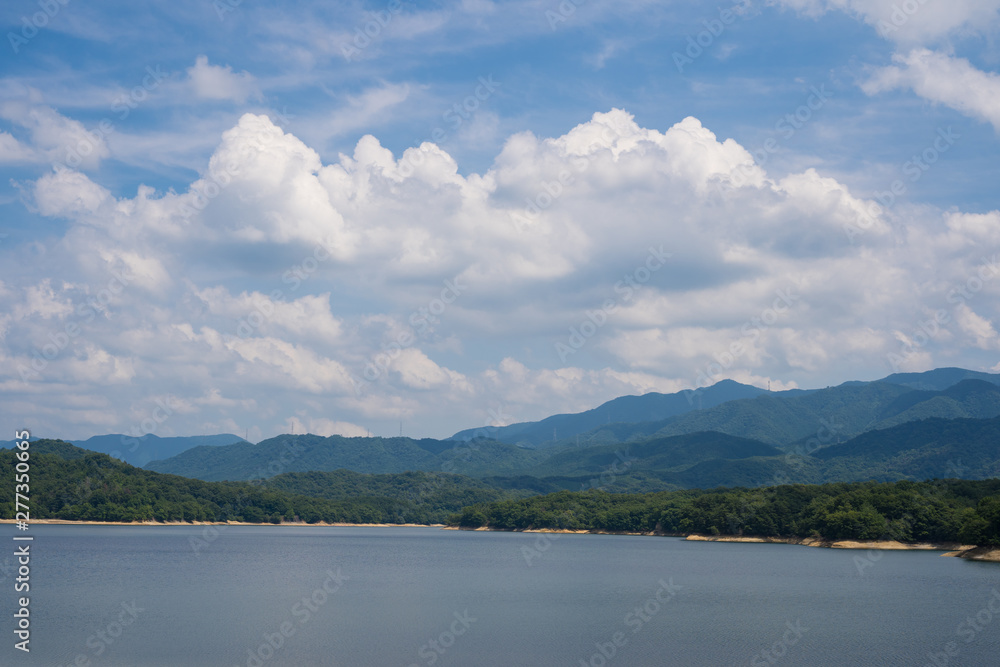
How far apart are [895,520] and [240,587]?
317ft

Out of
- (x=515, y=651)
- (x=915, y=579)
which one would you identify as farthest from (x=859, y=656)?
(x=915, y=579)

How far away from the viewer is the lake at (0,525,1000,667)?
39.3 m

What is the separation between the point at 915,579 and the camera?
7362cm

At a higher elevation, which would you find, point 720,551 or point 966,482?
point 966,482

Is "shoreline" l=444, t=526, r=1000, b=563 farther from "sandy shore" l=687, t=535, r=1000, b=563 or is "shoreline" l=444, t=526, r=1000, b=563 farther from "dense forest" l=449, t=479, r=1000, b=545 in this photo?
"dense forest" l=449, t=479, r=1000, b=545

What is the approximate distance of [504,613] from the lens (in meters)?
53.2

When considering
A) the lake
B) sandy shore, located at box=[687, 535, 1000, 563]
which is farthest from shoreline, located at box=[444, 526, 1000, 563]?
the lake

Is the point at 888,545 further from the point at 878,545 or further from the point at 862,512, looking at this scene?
the point at 862,512

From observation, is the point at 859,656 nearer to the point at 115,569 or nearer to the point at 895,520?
the point at 115,569

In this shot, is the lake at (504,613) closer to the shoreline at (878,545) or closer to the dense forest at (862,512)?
the shoreline at (878,545)

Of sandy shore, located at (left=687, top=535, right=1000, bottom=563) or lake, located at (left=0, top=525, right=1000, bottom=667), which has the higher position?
lake, located at (left=0, top=525, right=1000, bottom=667)

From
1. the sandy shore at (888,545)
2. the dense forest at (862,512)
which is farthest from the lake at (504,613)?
the dense forest at (862,512)

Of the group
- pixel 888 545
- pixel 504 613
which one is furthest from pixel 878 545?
pixel 504 613

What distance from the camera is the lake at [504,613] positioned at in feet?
129
